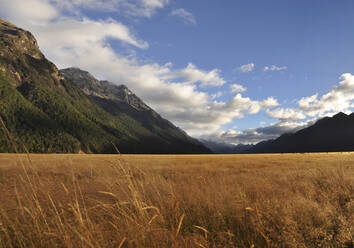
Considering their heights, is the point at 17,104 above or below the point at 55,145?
above

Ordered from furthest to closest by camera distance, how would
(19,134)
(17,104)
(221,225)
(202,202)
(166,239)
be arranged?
1. (17,104)
2. (19,134)
3. (202,202)
4. (221,225)
5. (166,239)

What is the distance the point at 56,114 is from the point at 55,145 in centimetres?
5607

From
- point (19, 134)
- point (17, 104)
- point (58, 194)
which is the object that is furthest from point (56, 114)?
point (58, 194)

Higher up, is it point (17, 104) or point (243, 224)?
point (17, 104)

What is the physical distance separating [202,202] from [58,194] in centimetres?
285

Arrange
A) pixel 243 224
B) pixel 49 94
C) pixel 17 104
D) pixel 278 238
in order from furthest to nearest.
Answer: pixel 49 94, pixel 17 104, pixel 243 224, pixel 278 238

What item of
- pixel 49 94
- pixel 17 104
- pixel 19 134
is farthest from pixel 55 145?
pixel 49 94

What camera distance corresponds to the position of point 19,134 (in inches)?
5039

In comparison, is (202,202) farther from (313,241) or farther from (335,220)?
(335,220)

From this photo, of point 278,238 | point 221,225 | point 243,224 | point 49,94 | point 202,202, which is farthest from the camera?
point 49,94

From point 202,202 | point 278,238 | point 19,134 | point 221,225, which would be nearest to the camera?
point 278,238

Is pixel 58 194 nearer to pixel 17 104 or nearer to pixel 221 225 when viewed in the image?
pixel 221 225

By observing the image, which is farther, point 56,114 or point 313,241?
point 56,114

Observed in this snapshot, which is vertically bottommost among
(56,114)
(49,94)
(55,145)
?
(55,145)
